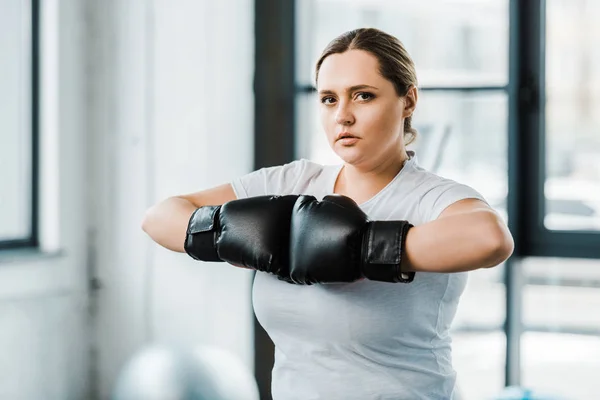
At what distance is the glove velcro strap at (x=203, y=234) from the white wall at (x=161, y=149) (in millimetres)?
1647

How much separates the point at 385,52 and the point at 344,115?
0.13m

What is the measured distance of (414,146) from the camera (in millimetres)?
2848

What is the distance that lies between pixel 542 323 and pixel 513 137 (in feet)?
2.22

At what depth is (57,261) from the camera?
2.88m

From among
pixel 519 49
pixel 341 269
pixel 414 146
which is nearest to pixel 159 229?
pixel 341 269

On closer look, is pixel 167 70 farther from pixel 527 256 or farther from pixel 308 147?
pixel 527 256

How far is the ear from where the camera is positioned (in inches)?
52.1

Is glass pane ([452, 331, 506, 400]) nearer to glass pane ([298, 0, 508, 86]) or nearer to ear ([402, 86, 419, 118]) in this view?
glass pane ([298, 0, 508, 86])

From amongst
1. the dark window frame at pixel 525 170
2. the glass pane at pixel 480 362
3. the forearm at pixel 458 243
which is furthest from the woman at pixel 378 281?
the glass pane at pixel 480 362

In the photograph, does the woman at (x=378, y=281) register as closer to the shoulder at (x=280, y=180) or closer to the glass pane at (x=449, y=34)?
the shoulder at (x=280, y=180)

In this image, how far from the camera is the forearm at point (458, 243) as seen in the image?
3.34 feet

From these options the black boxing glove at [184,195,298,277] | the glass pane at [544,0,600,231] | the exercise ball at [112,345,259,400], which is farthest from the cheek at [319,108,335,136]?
the glass pane at [544,0,600,231]

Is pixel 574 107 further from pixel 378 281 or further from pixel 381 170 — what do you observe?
pixel 378 281

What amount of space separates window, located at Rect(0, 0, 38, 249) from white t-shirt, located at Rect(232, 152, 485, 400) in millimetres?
1879
